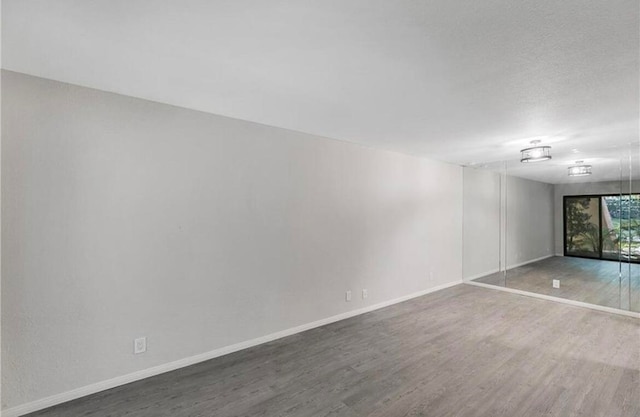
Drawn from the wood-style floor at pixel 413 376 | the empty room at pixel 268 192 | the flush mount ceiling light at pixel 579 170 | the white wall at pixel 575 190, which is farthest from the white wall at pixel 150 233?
the flush mount ceiling light at pixel 579 170

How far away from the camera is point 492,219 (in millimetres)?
5703

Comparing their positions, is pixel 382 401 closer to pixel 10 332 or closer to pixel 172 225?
pixel 172 225

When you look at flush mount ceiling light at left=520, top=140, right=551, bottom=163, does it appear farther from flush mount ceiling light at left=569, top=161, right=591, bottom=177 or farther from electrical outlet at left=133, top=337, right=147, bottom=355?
electrical outlet at left=133, top=337, right=147, bottom=355

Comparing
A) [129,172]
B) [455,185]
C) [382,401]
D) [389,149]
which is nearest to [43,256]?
[129,172]

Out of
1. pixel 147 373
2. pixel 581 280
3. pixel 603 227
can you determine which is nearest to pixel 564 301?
pixel 581 280

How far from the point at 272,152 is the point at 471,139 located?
8.50ft

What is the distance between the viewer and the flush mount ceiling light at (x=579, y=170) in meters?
4.88

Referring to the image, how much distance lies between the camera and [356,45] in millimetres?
1629

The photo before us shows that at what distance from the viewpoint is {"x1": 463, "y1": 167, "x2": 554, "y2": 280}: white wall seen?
569 cm

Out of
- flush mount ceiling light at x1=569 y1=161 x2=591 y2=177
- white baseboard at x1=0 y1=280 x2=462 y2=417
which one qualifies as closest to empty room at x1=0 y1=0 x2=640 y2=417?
white baseboard at x1=0 y1=280 x2=462 y2=417

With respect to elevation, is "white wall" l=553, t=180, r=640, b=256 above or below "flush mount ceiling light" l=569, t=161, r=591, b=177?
below

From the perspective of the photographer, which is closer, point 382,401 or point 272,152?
point 382,401

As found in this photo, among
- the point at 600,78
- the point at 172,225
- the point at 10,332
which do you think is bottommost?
the point at 10,332

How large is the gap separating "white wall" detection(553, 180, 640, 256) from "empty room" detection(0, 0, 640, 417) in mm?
169
